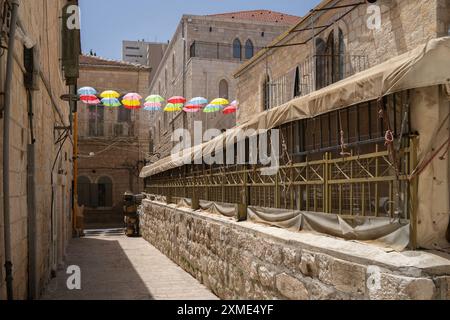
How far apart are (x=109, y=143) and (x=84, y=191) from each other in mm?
3096

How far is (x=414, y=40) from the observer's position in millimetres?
9984

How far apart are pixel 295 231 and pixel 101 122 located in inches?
973

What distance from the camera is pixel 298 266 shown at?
16.3 feet

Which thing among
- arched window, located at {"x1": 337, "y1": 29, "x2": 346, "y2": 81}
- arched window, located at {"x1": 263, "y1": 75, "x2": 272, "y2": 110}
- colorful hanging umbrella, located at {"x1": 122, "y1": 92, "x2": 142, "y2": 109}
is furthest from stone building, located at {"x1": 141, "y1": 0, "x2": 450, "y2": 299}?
colorful hanging umbrella, located at {"x1": 122, "y1": 92, "x2": 142, "y2": 109}

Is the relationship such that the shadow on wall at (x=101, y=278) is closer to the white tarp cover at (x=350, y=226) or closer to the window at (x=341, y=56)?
the white tarp cover at (x=350, y=226)

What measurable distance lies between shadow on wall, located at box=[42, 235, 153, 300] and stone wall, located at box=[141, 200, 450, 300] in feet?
4.65

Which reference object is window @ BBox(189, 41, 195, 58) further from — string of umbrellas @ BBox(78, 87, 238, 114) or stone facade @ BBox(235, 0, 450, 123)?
stone facade @ BBox(235, 0, 450, 123)

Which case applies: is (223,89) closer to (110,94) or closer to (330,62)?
(110,94)

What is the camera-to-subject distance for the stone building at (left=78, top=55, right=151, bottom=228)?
28.2m

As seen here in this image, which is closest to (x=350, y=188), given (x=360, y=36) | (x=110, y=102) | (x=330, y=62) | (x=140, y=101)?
(x=360, y=36)

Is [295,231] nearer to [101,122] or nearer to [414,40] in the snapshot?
[414,40]

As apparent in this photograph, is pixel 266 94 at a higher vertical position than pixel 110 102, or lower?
lower

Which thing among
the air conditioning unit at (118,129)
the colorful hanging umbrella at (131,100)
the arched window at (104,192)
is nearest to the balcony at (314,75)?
the colorful hanging umbrella at (131,100)
